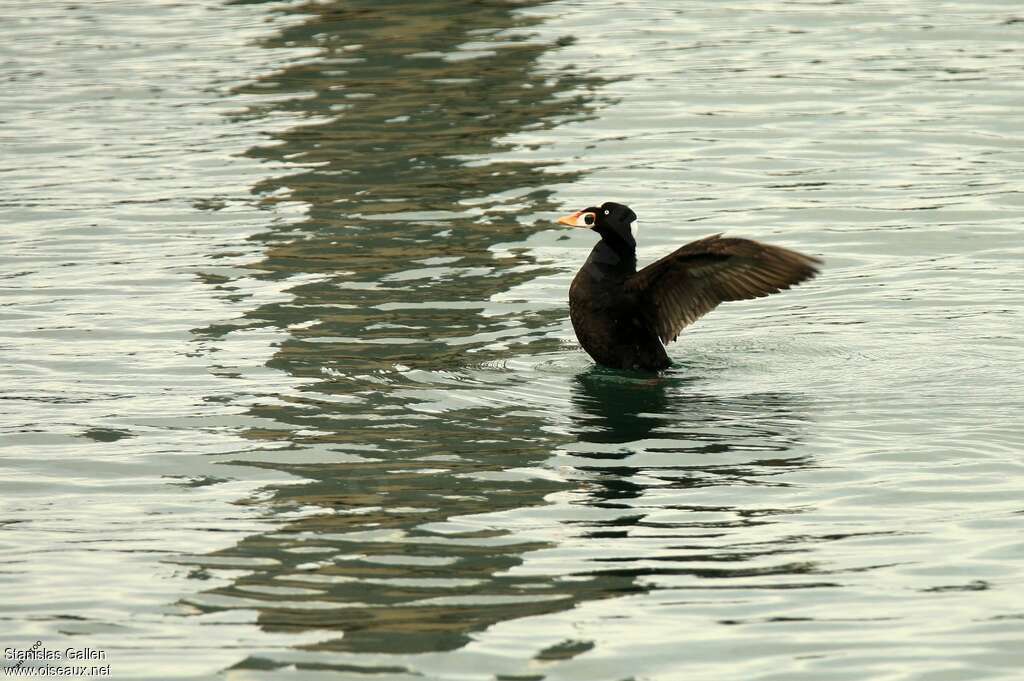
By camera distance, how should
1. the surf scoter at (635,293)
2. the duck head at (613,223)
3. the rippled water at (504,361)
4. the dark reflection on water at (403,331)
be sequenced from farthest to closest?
1. the duck head at (613,223)
2. the surf scoter at (635,293)
3. the dark reflection on water at (403,331)
4. the rippled water at (504,361)

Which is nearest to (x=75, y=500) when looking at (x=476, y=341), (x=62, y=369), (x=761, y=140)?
(x=62, y=369)

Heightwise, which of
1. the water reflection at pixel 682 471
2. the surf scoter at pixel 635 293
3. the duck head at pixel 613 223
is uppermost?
the duck head at pixel 613 223

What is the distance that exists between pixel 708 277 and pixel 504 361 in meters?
1.43

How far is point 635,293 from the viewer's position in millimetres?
11031

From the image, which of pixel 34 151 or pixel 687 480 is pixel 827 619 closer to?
pixel 687 480

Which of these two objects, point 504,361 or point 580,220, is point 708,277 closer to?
point 580,220

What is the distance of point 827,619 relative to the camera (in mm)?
6824

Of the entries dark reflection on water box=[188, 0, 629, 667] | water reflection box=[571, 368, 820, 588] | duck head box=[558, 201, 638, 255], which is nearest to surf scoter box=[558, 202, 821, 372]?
duck head box=[558, 201, 638, 255]

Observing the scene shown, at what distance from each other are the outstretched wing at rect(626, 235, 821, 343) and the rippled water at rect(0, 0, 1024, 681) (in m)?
0.43

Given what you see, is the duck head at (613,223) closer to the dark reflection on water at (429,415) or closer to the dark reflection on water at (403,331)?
the dark reflection on water at (429,415)

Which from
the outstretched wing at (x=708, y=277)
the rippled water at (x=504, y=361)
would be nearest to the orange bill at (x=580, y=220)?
the outstretched wing at (x=708, y=277)

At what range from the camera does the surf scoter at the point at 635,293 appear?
10.7m

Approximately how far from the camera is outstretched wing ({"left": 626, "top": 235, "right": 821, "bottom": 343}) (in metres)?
10.4

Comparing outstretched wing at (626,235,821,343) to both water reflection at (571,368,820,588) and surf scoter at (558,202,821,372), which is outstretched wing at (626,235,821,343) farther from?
water reflection at (571,368,820,588)
